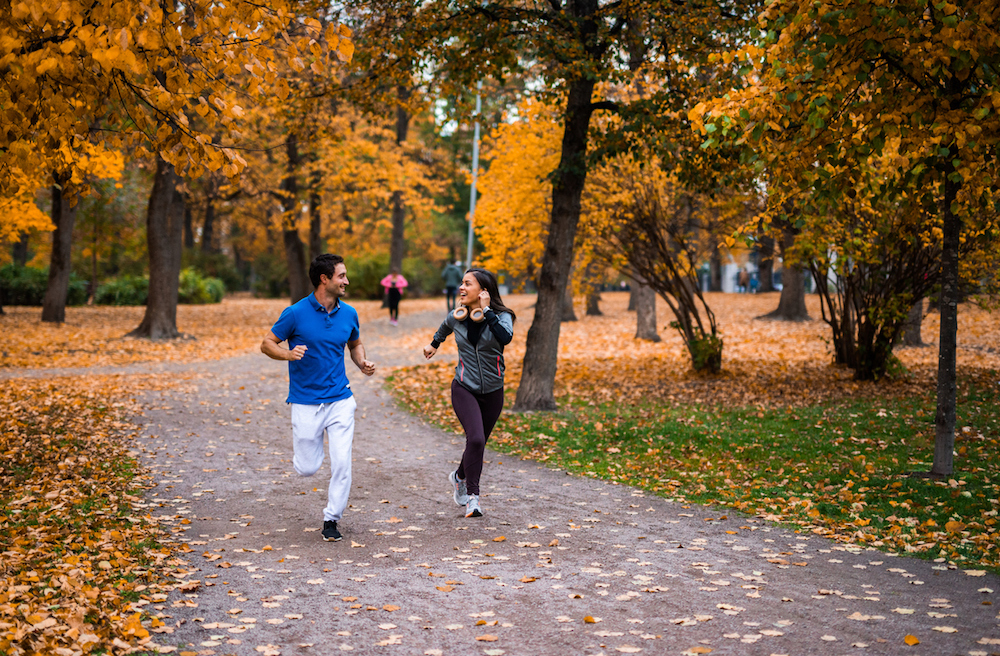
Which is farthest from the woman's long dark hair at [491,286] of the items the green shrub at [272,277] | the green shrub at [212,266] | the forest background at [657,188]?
the green shrub at [272,277]

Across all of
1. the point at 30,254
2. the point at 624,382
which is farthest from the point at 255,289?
the point at 624,382

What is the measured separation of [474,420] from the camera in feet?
20.8

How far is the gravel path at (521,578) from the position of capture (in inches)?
160

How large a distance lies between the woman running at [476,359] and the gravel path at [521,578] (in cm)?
59

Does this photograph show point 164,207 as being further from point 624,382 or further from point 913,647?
point 913,647

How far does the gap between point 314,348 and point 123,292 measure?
29750mm

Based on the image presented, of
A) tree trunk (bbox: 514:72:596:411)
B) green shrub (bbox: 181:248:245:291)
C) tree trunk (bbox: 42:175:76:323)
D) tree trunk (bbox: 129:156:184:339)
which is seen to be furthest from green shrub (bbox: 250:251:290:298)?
tree trunk (bbox: 514:72:596:411)

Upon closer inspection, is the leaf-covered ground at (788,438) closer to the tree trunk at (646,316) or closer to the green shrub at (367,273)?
the tree trunk at (646,316)

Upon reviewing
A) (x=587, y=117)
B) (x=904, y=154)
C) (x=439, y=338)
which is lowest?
(x=439, y=338)

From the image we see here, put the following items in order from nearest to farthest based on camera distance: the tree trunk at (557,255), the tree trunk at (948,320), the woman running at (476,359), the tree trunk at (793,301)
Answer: the woman running at (476,359) < the tree trunk at (948,320) < the tree trunk at (557,255) < the tree trunk at (793,301)

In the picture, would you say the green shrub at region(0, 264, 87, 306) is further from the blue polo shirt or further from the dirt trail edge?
the blue polo shirt

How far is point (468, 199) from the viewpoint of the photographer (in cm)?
4638

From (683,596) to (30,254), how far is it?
4881 centimetres

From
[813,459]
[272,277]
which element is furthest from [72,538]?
[272,277]
